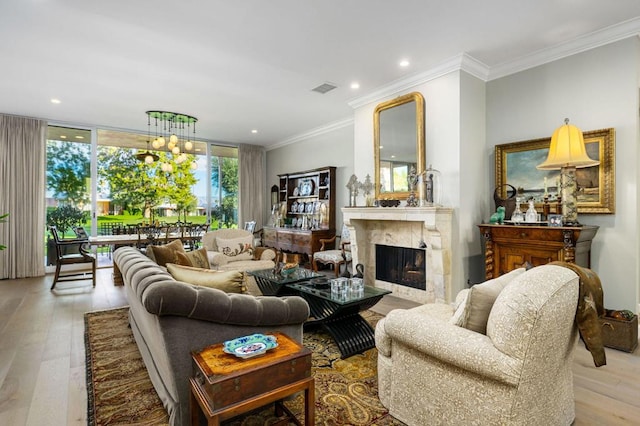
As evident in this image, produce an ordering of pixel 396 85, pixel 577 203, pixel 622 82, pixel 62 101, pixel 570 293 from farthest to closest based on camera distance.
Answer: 1. pixel 62 101
2. pixel 396 85
3. pixel 577 203
4. pixel 622 82
5. pixel 570 293

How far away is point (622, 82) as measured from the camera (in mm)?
3119

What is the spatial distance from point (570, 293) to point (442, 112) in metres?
2.92

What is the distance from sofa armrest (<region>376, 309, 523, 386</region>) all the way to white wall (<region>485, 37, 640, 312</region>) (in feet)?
8.46

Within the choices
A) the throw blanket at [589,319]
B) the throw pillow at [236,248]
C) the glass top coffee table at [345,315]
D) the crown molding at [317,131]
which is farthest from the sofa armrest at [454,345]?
the crown molding at [317,131]

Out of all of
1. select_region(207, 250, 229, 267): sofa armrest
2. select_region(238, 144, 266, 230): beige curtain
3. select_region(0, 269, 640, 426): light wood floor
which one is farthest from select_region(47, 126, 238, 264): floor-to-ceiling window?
select_region(0, 269, 640, 426): light wood floor

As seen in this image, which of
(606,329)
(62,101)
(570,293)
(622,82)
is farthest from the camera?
(62,101)

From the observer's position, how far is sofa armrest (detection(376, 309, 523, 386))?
1442 millimetres

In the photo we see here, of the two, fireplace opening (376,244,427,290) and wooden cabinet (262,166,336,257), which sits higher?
wooden cabinet (262,166,336,257)

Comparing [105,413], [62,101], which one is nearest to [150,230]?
A: [62,101]

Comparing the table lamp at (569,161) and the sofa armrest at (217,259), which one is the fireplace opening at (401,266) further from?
the sofa armrest at (217,259)

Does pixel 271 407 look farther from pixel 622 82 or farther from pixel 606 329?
pixel 622 82

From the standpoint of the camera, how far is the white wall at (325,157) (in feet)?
20.8

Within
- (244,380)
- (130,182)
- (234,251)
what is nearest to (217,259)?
(234,251)

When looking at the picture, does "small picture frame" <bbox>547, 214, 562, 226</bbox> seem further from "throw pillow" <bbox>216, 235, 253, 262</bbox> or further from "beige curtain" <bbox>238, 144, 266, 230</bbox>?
"beige curtain" <bbox>238, 144, 266, 230</bbox>
